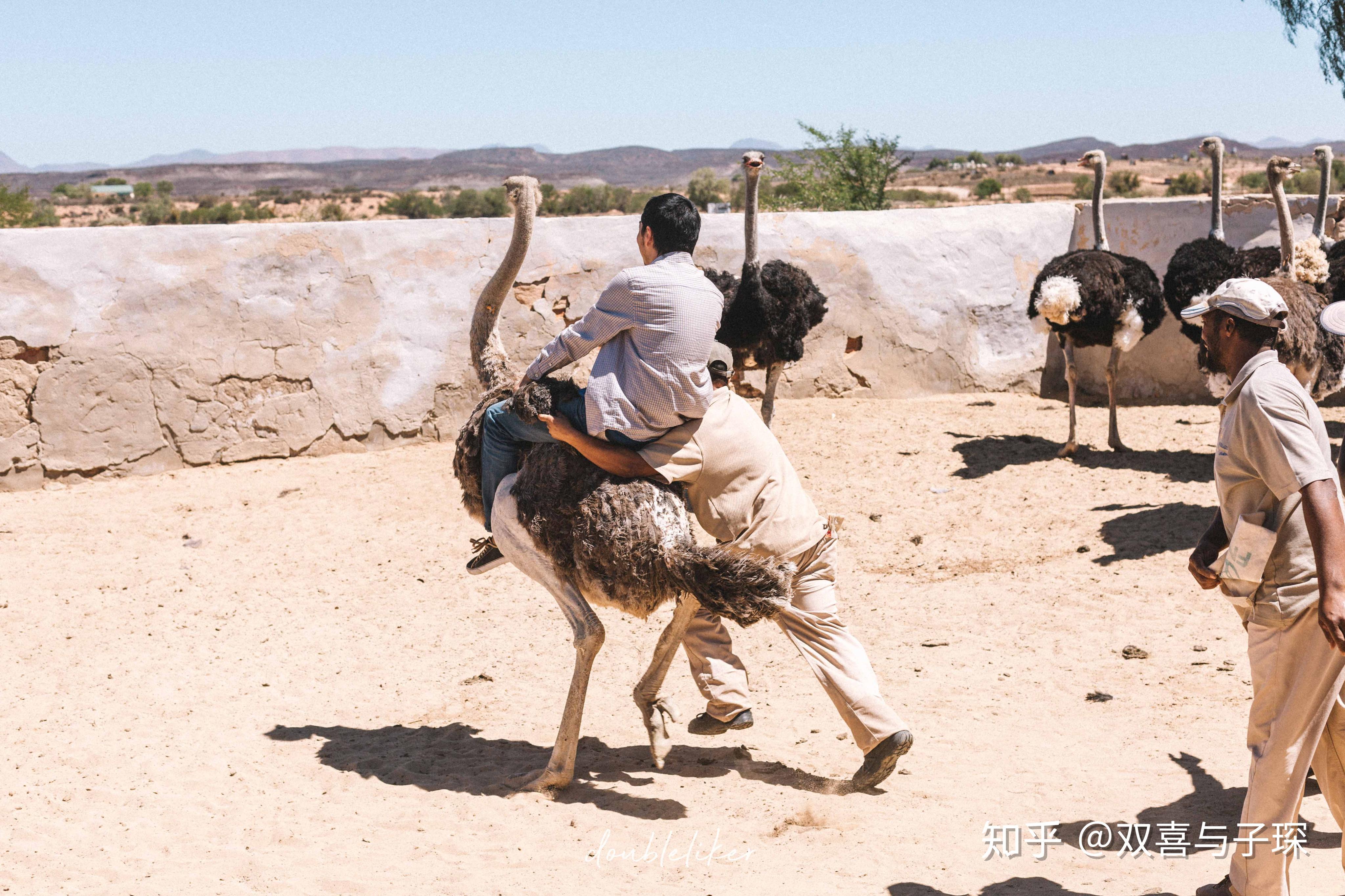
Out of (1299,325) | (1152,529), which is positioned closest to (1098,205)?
(1152,529)

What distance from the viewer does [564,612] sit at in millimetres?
4047

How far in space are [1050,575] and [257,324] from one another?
5268 mm

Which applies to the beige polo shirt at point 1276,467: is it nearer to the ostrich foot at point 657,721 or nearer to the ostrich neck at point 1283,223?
the ostrich foot at point 657,721

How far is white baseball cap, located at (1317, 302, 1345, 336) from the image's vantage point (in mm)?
3242

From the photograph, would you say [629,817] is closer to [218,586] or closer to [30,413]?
[218,586]

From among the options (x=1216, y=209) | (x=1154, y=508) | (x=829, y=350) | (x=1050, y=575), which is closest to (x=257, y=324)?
(x=829, y=350)

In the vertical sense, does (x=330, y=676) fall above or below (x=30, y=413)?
below

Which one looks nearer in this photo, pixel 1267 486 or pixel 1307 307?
pixel 1267 486

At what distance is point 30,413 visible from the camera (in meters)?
7.67

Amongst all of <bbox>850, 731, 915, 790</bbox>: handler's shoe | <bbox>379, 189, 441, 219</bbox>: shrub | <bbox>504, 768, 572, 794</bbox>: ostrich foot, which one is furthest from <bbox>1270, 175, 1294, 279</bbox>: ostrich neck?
<bbox>379, 189, 441, 219</bbox>: shrub

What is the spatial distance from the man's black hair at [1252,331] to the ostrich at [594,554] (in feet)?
4.53

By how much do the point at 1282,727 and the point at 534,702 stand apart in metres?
2.93

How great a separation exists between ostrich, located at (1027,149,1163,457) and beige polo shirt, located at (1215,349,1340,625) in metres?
5.48

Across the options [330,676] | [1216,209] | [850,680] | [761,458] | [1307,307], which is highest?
[1216,209]
